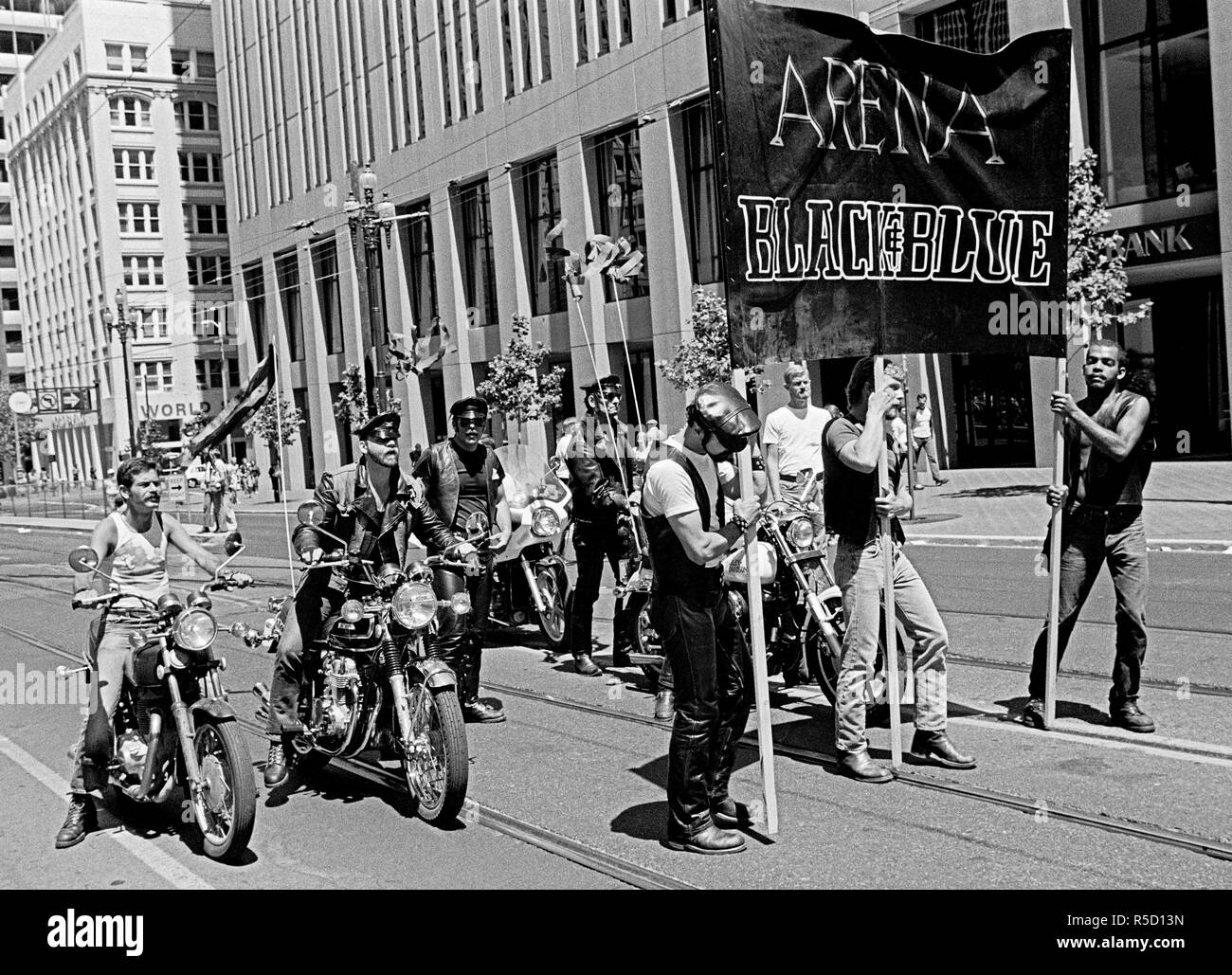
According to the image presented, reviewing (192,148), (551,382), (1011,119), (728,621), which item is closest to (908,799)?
(728,621)

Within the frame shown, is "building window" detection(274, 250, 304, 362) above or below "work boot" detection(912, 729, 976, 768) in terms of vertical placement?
above

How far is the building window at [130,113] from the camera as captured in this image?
7988 centimetres

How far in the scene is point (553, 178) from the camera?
1572 inches

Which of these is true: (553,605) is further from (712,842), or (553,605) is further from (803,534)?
(712,842)

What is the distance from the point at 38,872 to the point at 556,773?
95.6 inches

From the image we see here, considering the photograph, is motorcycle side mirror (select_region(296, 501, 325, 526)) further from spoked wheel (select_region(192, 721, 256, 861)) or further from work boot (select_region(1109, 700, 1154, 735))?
work boot (select_region(1109, 700, 1154, 735))

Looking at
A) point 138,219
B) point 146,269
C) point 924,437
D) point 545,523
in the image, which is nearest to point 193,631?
point 545,523

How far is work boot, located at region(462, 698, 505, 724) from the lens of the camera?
27.7 feet

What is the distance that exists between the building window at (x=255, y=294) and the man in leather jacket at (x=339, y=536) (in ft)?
178

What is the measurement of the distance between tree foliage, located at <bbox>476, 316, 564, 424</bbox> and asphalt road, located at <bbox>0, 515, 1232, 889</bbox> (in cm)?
2586

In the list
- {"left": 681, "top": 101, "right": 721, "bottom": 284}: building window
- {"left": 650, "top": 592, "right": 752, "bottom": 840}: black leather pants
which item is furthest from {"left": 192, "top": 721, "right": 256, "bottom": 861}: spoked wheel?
{"left": 681, "top": 101, "right": 721, "bottom": 284}: building window

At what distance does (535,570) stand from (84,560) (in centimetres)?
514

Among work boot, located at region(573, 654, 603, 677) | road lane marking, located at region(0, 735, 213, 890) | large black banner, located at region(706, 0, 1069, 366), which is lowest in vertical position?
road lane marking, located at region(0, 735, 213, 890)

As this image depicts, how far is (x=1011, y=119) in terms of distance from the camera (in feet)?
24.1
